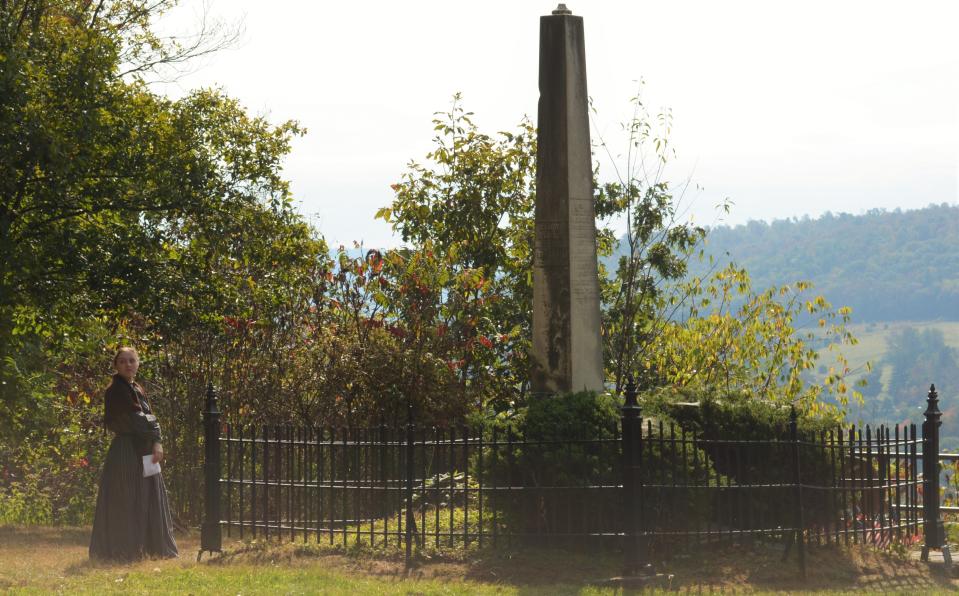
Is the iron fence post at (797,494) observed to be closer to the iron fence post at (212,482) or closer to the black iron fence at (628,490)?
the black iron fence at (628,490)

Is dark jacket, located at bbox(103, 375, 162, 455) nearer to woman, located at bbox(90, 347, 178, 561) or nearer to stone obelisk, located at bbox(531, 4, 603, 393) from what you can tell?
woman, located at bbox(90, 347, 178, 561)

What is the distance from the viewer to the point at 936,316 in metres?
194

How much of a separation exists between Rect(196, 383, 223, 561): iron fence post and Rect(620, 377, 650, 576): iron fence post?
3.85 m

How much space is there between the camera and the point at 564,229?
12.0 m

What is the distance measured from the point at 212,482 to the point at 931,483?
6.90 meters

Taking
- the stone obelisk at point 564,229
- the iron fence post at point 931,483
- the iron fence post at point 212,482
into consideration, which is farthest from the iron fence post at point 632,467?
the iron fence post at point 212,482

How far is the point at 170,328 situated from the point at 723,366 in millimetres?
9780

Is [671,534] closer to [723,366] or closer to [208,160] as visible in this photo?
[208,160]

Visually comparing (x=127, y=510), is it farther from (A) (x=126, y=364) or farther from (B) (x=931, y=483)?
(B) (x=931, y=483)

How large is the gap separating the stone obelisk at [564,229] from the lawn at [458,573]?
92.4 inches

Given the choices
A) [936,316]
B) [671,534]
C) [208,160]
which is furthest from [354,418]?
[936,316]

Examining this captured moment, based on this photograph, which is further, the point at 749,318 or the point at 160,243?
the point at 749,318

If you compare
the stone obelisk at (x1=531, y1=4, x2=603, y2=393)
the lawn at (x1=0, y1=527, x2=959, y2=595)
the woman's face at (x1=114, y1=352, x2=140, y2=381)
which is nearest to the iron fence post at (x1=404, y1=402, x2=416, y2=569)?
the lawn at (x1=0, y1=527, x2=959, y2=595)

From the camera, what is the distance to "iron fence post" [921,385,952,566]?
450 inches
